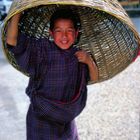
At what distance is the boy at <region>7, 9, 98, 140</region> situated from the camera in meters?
2.41

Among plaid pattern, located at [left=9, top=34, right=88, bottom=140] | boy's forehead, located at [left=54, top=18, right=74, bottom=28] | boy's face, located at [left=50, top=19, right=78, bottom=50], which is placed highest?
boy's forehead, located at [left=54, top=18, right=74, bottom=28]

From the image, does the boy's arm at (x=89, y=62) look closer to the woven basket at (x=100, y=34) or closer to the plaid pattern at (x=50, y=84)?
the plaid pattern at (x=50, y=84)

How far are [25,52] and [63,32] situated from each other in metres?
0.25

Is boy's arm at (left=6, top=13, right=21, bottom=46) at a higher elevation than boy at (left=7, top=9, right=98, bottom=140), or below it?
higher

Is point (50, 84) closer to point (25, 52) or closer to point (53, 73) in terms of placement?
point (53, 73)

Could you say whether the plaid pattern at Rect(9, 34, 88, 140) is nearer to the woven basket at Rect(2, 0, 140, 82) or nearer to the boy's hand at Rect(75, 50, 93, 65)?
the boy's hand at Rect(75, 50, 93, 65)

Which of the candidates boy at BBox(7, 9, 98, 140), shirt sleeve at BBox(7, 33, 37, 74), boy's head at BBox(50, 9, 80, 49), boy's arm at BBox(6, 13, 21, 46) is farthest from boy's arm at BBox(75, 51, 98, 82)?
boy's arm at BBox(6, 13, 21, 46)

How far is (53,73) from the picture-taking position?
2430 millimetres

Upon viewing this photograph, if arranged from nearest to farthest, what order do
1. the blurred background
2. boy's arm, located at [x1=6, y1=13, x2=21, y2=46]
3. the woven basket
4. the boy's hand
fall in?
boy's arm, located at [x1=6, y1=13, x2=21, y2=46] → the boy's hand → the woven basket → the blurred background

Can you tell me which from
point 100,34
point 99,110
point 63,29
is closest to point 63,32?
point 63,29

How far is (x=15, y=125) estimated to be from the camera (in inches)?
150

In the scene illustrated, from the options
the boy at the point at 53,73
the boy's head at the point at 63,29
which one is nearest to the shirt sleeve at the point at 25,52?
the boy at the point at 53,73

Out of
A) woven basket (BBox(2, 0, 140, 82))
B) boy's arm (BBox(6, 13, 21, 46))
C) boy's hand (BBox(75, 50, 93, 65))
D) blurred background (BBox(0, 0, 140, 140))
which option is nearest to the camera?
boy's arm (BBox(6, 13, 21, 46))

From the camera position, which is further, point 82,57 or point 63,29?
point 82,57
